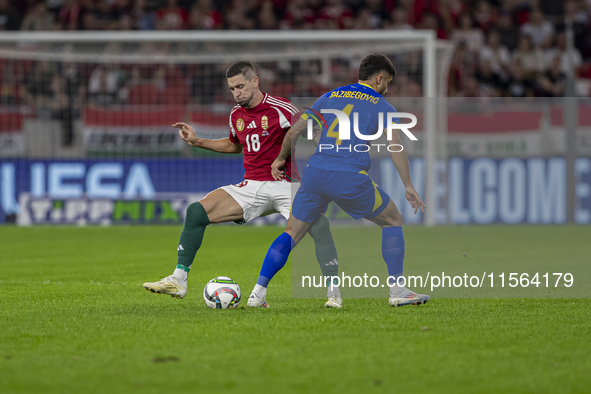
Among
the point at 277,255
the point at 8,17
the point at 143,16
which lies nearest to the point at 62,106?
the point at 143,16

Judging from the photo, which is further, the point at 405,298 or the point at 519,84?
the point at 519,84

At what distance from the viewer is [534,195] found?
12.8 m

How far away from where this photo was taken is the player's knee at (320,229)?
591cm

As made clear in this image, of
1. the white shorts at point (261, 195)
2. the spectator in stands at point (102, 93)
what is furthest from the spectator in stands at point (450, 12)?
the white shorts at point (261, 195)

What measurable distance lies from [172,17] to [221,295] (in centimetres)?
1324

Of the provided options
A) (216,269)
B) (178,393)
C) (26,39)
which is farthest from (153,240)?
(178,393)

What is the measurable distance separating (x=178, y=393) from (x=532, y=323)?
2.58m

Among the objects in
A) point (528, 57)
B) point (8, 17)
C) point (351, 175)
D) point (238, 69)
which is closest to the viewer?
point (351, 175)

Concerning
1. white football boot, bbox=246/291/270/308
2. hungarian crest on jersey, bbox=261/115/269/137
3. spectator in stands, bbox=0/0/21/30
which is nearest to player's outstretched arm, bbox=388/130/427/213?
hungarian crest on jersey, bbox=261/115/269/137

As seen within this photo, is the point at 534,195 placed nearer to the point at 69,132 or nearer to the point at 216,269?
the point at 216,269

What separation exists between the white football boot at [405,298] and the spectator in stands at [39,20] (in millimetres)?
13956

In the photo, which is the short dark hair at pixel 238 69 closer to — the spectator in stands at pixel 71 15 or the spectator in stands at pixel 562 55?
the spectator in stands at pixel 562 55

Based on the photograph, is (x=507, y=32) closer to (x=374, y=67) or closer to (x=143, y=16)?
(x=143, y=16)

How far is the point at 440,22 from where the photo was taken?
59.2ft
